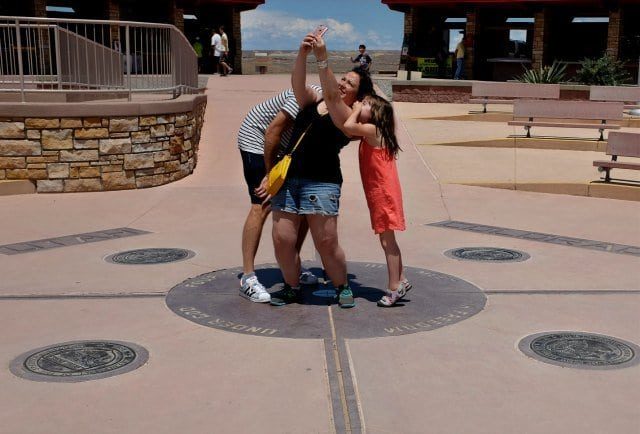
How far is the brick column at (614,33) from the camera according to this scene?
84.7ft

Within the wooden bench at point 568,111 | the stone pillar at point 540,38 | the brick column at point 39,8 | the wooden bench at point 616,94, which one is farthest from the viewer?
the stone pillar at point 540,38

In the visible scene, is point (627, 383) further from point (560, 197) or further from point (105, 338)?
point (560, 197)

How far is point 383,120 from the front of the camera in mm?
4852

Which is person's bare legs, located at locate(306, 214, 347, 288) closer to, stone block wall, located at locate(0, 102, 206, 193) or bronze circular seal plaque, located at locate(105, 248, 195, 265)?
bronze circular seal plaque, located at locate(105, 248, 195, 265)

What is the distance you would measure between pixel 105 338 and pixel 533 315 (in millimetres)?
2774

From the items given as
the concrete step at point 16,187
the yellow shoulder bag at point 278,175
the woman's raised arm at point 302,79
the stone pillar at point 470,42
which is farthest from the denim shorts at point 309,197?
the stone pillar at point 470,42

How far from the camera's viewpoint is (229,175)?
36.5 feet

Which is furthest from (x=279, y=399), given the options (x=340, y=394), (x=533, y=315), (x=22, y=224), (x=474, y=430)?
(x=22, y=224)

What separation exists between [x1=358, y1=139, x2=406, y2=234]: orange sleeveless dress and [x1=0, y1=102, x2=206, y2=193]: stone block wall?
219 inches

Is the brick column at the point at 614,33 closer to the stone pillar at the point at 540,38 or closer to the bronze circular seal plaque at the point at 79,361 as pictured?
the stone pillar at the point at 540,38

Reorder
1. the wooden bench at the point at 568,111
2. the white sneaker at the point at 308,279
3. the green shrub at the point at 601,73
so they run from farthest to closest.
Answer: the green shrub at the point at 601,73 < the wooden bench at the point at 568,111 < the white sneaker at the point at 308,279

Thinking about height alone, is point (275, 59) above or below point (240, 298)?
above

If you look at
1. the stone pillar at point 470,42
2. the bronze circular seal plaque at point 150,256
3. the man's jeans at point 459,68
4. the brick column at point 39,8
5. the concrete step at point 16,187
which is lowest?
the bronze circular seal plaque at point 150,256

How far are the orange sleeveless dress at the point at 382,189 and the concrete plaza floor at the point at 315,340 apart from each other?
2.68ft
